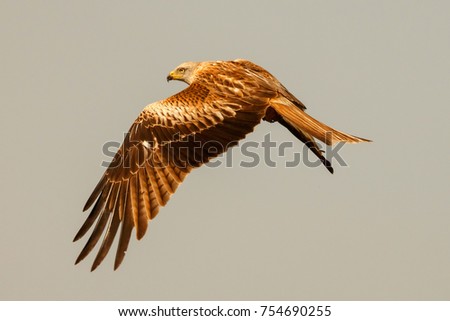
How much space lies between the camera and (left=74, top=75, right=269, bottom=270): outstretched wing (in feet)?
43.7

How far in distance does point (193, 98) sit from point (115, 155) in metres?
1.48

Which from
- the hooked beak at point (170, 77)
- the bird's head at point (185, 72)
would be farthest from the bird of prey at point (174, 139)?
the hooked beak at point (170, 77)

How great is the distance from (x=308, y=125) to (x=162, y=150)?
7.19ft

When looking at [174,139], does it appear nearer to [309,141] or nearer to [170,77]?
[309,141]

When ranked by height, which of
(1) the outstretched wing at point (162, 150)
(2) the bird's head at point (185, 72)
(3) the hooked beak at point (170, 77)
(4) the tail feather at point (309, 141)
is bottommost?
(1) the outstretched wing at point (162, 150)

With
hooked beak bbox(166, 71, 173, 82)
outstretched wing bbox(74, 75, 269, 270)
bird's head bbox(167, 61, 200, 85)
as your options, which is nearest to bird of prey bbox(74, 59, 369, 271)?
outstretched wing bbox(74, 75, 269, 270)

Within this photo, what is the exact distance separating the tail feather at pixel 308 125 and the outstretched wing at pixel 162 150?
1.10 ft

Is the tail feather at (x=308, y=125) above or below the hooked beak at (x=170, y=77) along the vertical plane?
below

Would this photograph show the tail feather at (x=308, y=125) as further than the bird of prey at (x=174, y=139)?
Yes

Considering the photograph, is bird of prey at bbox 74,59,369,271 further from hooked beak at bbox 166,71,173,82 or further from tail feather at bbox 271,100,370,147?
hooked beak at bbox 166,71,173,82

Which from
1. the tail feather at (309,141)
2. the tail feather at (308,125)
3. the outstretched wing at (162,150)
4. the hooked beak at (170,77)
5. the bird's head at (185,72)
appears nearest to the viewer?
the outstretched wing at (162,150)

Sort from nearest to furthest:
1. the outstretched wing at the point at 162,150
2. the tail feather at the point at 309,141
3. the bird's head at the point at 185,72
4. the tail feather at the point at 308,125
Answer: the outstretched wing at the point at 162,150
the tail feather at the point at 308,125
the tail feather at the point at 309,141
the bird's head at the point at 185,72

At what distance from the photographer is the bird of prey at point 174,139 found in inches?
525

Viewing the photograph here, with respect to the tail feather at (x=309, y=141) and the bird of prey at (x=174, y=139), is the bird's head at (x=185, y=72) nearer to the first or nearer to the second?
the bird of prey at (x=174, y=139)
